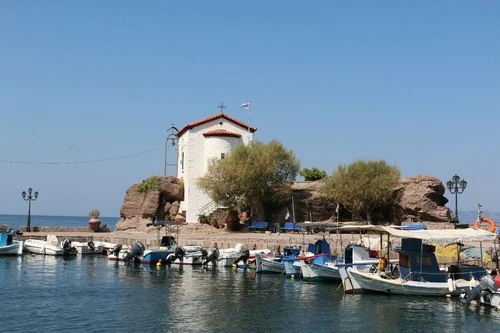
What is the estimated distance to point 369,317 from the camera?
23219 millimetres

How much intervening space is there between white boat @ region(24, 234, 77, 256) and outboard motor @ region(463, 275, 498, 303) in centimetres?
3257

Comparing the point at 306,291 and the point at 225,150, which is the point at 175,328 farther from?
the point at 225,150

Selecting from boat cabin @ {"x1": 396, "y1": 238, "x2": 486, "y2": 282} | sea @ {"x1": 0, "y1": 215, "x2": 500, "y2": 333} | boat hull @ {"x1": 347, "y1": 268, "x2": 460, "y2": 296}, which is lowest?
sea @ {"x1": 0, "y1": 215, "x2": 500, "y2": 333}

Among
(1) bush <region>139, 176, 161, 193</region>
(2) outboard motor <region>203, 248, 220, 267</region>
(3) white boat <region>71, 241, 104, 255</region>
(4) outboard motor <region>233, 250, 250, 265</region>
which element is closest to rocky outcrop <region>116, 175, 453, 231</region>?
(1) bush <region>139, 176, 161, 193</region>

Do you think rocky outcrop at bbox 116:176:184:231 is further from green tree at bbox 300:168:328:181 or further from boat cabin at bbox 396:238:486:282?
boat cabin at bbox 396:238:486:282

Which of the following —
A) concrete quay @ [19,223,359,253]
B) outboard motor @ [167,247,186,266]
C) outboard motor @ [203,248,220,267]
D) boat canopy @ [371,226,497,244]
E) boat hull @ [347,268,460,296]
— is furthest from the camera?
Result: concrete quay @ [19,223,359,253]

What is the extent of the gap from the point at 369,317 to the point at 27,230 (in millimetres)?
43594

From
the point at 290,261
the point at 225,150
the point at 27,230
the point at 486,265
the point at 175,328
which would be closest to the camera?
the point at 175,328

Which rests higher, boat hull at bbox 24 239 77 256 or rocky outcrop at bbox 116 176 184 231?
rocky outcrop at bbox 116 176 184 231

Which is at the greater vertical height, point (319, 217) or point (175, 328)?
point (319, 217)

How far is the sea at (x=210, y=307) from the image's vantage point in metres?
21.5

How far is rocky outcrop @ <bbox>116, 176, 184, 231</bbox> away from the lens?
61031mm

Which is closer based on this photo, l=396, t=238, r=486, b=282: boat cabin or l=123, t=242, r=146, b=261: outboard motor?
l=396, t=238, r=486, b=282: boat cabin

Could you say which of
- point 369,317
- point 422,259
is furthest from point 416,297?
point 369,317
